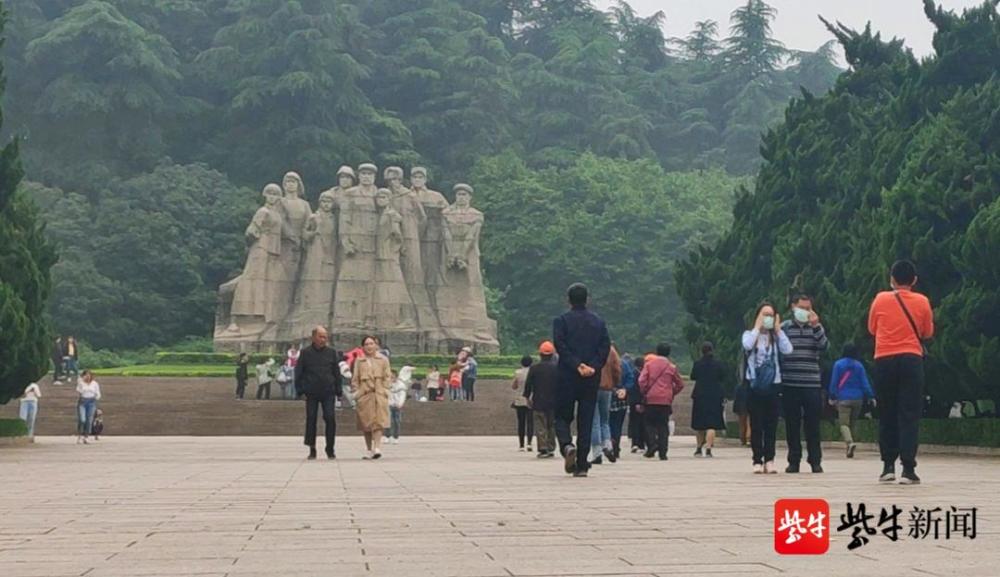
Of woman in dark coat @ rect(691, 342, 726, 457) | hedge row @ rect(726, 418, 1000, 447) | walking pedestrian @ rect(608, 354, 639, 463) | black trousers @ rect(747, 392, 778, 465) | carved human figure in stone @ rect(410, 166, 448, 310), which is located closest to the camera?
black trousers @ rect(747, 392, 778, 465)

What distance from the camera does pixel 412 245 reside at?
179 feet

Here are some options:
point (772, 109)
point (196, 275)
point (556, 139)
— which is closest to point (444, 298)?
point (196, 275)

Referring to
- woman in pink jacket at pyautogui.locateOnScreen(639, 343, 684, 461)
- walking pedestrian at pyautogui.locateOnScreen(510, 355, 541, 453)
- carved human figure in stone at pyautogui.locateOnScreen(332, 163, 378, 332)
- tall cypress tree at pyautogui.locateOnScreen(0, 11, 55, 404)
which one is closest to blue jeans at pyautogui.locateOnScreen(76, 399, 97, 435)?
tall cypress tree at pyautogui.locateOnScreen(0, 11, 55, 404)

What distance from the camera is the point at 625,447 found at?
2667 cm

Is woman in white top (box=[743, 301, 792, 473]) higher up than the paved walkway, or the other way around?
woman in white top (box=[743, 301, 792, 473])

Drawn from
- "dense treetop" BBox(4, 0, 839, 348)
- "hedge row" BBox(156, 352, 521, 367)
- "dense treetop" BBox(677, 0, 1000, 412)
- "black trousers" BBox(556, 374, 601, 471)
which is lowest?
"black trousers" BBox(556, 374, 601, 471)

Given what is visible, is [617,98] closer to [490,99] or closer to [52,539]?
[490,99]

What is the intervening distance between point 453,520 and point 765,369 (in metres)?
6.20

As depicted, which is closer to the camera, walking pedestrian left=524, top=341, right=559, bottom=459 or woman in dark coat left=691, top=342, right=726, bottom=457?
walking pedestrian left=524, top=341, right=559, bottom=459

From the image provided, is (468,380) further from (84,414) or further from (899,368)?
(899,368)

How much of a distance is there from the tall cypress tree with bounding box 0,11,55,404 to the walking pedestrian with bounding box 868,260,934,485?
649 inches

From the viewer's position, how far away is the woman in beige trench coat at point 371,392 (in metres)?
20.3

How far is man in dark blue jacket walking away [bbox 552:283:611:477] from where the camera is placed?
46.7ft

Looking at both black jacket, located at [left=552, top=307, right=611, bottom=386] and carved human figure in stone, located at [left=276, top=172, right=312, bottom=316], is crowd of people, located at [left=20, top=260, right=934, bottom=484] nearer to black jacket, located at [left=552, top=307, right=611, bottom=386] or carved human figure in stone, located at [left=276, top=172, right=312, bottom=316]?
black jacket, located at [left=552, top=307, right=611, bottom=386]
